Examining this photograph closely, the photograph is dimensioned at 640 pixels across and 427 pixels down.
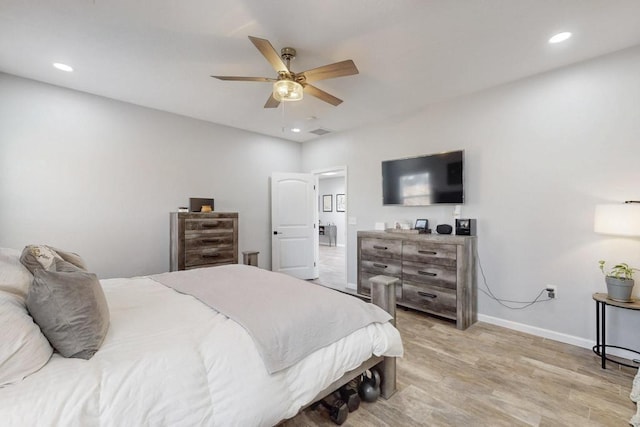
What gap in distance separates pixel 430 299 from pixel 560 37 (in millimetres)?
2747

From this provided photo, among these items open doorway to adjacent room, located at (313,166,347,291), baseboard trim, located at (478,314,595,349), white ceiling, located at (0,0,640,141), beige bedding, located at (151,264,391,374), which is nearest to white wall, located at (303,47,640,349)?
baseboard trim, located at (478,314,595,349)

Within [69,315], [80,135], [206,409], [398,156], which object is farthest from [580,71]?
[80,135]

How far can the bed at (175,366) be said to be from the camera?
95 cm

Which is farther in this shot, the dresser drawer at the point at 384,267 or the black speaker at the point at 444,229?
the dresser drawer at the point at 384,267

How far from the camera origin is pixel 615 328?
2514mm

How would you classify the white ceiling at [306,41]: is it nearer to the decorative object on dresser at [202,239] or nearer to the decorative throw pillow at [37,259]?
the decorative object on dresser at [202,239]

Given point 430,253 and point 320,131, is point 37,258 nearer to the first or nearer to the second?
point 430,253

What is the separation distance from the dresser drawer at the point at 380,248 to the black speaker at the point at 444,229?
19.7 inches

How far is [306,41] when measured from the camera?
226 cm

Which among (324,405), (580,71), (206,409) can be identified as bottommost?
(324,405)

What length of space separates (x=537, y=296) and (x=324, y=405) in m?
2.56

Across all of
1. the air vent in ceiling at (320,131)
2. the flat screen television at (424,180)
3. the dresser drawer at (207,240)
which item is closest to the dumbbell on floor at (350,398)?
the flat screen television at (424,180)

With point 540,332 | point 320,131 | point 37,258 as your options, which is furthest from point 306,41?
point 540,332

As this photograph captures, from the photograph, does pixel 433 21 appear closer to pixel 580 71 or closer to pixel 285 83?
pixel 285 83
